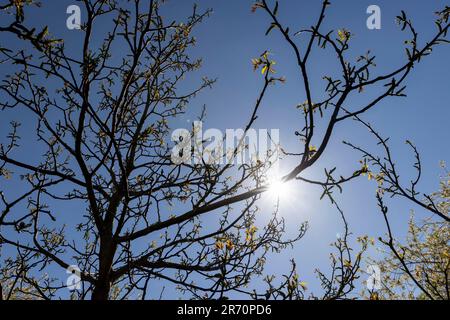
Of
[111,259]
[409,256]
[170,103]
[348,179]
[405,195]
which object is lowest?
[111,259]

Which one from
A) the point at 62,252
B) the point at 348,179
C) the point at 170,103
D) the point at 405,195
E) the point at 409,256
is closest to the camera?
the point at 348,179

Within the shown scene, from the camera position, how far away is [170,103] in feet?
20.4

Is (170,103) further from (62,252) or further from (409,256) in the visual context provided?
(409,256)
